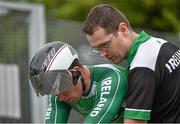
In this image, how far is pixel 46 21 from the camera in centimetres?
1075

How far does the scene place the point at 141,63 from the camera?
4883 mm

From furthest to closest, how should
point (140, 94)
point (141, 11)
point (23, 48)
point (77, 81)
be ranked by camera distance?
point (141, 11) < point (23, 48) < point (77, 81) < point (140, 94)

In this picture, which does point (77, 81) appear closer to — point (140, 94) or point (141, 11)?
point (140, 94)

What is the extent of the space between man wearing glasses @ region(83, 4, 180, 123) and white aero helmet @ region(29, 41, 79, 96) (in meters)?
0.21

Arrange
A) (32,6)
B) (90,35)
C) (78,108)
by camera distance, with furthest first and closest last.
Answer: (32,6) < (78,108) < (90,35)

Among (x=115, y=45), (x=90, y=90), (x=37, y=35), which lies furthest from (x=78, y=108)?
(x=37, y=35)

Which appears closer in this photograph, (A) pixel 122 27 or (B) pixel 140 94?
(B) pixel 140 94

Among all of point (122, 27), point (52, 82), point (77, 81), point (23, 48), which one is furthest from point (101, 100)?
point (23, 48)

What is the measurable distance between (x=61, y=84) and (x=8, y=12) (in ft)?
18.7

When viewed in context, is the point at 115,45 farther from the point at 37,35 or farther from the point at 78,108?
the point at 37,35

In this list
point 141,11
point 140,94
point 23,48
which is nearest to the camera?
point 140,94

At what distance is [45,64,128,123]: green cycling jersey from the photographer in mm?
4984

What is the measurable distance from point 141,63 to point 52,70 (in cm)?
57

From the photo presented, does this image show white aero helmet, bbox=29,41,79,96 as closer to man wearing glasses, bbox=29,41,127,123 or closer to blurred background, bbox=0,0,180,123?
man wearing glasses, bbox=29,41,127,123
